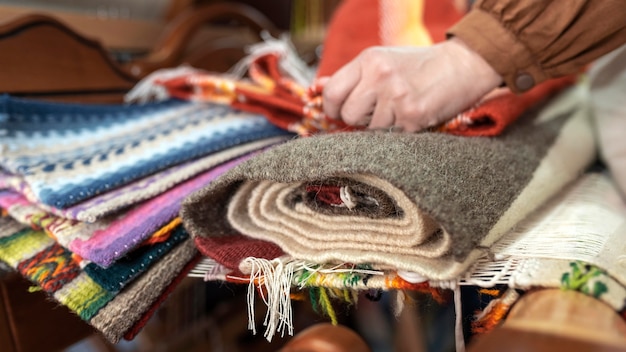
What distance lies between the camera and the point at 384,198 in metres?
0.30

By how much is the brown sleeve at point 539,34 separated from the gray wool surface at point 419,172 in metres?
0.06

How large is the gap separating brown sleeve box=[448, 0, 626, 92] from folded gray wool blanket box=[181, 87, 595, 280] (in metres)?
0.06

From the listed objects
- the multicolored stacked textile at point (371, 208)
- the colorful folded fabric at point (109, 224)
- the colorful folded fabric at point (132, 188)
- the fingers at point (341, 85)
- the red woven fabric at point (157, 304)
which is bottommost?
the red woven fabric at point (157, 304)

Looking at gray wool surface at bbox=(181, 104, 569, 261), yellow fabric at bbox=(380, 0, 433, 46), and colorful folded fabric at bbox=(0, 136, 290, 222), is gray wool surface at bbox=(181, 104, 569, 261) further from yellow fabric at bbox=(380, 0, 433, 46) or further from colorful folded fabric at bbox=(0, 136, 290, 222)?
yellow fabric at bbox=(380, 0, 433, 46)

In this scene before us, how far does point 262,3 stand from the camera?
1.25 m

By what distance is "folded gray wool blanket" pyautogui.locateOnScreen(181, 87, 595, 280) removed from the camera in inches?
11.1

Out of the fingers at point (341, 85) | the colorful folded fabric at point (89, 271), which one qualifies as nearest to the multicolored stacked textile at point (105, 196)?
the colorful folded fabric at point (89, 271)

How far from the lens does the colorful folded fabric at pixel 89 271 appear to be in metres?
0.37

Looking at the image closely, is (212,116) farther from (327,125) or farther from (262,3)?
(262,3)

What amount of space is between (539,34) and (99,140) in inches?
17.6

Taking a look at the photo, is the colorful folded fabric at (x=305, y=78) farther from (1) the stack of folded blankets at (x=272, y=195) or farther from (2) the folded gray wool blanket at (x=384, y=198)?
(2) the folded gray wool blanket at (x=384, y=198)

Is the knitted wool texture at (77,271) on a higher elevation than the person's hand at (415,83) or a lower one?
lower

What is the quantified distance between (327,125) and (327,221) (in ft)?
0.53

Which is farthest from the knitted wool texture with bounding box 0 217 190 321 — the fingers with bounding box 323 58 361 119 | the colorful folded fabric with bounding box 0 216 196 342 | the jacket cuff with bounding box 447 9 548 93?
the jacket cuff with bounding box 447 9 548 93
